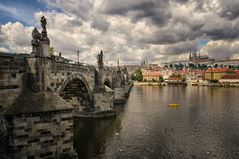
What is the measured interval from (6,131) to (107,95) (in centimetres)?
2597

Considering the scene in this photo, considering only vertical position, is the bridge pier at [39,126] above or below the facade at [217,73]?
below

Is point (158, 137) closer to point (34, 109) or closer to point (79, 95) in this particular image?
point (79, 95)

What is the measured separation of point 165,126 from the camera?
32.7m

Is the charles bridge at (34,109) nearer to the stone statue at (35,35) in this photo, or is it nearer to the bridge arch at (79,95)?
the stone statue at (35,35)

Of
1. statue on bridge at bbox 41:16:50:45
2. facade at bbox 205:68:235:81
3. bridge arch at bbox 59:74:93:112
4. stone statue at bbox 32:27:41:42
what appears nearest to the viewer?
stone statue at bbox 32:27:41:42

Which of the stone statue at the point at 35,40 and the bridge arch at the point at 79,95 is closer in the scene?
the stone statue at the point at 35,40

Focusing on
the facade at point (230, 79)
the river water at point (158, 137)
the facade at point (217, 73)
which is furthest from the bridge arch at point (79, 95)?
the facade at point (217, 73)

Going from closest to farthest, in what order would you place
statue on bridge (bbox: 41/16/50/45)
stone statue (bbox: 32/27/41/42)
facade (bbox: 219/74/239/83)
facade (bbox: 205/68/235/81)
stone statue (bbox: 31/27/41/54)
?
stone statue (bbox: 31/27/41/54)
stone statue (bbox: 32/27/41/42)
statue on bridge (bbox: 41/16/50/45)
facade (bbox: 219/74/239/83)
facade (bbox: 205/68/235/81)

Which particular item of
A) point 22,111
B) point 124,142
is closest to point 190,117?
point 124,142

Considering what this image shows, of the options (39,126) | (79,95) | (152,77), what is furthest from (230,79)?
(39,126)

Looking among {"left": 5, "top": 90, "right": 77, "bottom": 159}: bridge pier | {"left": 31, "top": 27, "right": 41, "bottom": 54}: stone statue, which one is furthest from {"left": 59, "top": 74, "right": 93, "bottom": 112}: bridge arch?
{"left": 5, "top": 90, "right": 77, "bottom": 159}: bridge pier

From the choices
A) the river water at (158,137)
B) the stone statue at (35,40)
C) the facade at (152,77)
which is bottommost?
the river water at (158,137)

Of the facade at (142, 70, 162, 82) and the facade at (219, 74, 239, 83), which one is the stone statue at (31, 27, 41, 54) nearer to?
the facade at (219, 74, 239, 83)

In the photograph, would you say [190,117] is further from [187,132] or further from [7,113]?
[7,113]
